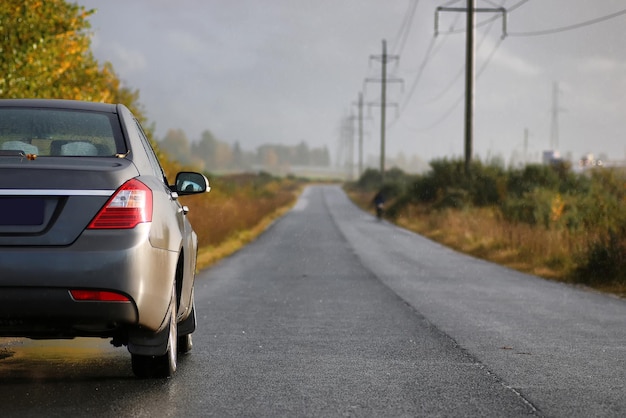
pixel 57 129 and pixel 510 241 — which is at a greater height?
pixel 57 129

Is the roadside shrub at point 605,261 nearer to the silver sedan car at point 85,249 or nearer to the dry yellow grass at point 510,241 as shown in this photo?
the dry yellow grass at point 510,241

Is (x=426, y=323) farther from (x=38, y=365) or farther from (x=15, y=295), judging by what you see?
(x=15, y=295)

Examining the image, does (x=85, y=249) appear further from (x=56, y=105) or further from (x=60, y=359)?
(x=60, y=359)

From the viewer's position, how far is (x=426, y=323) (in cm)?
1084

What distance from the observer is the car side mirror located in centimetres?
777

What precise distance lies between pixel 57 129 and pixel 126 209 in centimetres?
135

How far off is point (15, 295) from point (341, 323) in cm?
546

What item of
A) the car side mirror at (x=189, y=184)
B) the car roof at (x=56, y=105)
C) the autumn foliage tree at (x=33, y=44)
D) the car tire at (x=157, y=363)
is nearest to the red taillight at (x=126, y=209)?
the car tire at (x=157, y=363)

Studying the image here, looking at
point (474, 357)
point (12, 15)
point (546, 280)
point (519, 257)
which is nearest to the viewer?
point (474, 357)

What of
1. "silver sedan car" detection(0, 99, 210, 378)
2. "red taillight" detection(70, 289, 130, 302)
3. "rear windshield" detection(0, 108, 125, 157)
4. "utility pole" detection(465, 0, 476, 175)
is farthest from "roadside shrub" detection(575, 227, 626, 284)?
"utility pole" detection(465, 0, 476, 175)

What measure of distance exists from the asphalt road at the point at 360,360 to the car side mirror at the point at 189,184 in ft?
4.36

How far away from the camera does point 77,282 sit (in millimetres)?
5766

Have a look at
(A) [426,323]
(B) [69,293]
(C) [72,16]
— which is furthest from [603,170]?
(B) [69,293]

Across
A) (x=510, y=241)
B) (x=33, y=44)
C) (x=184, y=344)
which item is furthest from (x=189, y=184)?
(x=510, y=241)
